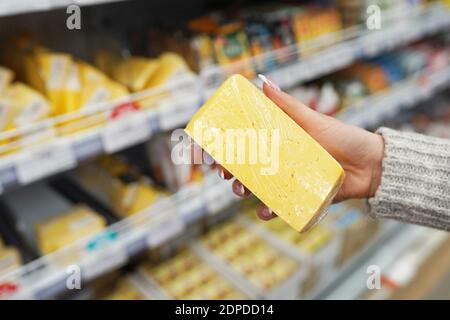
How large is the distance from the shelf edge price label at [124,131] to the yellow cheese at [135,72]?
0.13m

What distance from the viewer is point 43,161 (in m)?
1.04

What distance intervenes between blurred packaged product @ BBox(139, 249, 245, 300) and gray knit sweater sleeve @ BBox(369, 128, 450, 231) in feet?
2.26

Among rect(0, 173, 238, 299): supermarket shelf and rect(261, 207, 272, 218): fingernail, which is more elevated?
rect(261, 207, 272, 218): fingernail

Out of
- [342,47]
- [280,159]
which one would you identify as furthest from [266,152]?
[342,47]

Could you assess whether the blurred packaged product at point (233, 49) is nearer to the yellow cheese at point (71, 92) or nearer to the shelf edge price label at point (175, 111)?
the shelf edge price label at point (175, 111)

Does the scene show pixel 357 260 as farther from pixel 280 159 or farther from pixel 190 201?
pixel 280 159

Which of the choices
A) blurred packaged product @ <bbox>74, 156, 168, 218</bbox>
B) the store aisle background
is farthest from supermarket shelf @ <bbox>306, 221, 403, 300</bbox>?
blurred packaged product @ <bbox>74, 156, 168, 218</bbox>

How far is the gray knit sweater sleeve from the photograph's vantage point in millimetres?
945

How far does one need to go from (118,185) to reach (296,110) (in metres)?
0.74

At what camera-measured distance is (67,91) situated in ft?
3.76

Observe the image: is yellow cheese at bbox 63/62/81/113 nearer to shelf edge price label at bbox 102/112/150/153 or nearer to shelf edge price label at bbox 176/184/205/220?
shelf edge price label at bbox 102/112/150/153

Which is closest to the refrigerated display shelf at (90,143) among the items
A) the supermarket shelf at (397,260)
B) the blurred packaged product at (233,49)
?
the blurred packaged product at (233,49)
